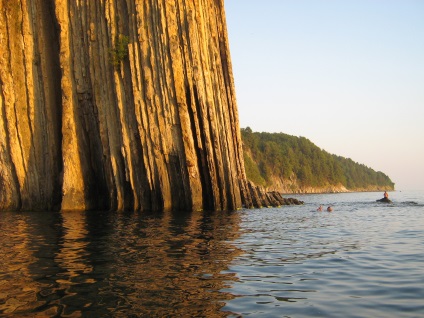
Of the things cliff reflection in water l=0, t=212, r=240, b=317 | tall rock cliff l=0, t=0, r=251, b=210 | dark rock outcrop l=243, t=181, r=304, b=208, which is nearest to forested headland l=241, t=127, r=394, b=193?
dark rock outcrop l=243, t=181, r=304, b=208

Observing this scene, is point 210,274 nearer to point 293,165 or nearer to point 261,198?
point 261,198

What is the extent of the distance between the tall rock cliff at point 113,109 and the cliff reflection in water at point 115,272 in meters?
14.0

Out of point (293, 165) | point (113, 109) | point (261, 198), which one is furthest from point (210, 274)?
point (293, 165)

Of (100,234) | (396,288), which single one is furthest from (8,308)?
(100,234)

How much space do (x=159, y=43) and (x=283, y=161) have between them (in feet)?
414

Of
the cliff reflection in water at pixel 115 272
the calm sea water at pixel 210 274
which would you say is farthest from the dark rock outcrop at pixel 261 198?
the calm sea water at pixel 210 274

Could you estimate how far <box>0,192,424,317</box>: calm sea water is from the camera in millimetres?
8688

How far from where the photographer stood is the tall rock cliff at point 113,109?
116 feet

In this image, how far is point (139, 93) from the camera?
117ft

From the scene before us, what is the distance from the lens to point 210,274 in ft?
38.4

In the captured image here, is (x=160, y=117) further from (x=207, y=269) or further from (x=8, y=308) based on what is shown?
(x=8, y=308)

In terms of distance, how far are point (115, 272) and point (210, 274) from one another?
95.7 inches

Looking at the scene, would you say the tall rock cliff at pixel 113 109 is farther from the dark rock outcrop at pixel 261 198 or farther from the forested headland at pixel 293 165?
the forested headland at pixel 293 165

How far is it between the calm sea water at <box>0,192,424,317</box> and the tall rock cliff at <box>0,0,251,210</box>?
14.9 m
